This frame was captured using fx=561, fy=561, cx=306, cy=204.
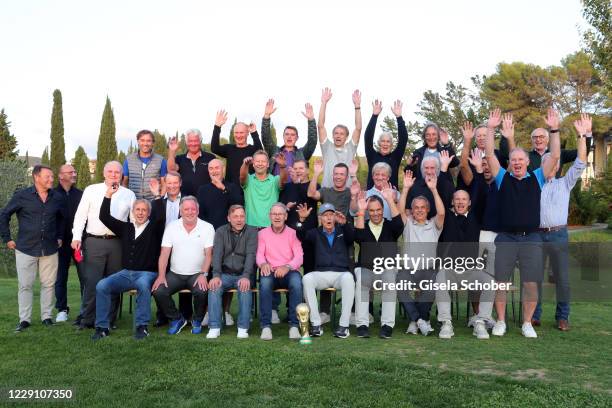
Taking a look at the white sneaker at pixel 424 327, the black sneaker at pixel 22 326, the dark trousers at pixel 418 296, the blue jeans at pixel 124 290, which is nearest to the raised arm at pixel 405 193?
the dark trousers at pixel 418 296

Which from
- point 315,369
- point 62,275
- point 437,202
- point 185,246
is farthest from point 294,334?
point 62,275

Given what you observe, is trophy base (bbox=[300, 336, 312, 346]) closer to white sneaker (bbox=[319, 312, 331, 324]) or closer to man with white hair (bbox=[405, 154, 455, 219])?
white sneaker (bbox=[319, 312, 331, 324])

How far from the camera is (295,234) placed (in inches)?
272

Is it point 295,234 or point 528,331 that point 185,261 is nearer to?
point 295,234

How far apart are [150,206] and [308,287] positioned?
7.12ft

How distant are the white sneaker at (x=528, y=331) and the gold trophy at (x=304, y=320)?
8.23 ft

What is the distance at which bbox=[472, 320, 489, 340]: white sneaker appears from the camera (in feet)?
20.9

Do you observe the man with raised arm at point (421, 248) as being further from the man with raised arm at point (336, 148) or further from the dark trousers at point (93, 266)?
the dark trousers at point (93, 266)

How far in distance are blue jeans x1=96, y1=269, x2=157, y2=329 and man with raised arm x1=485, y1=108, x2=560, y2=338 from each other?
Result: 4088 millimetres

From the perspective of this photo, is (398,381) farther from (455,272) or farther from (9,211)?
(9,211)

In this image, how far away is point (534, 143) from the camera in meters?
7.08

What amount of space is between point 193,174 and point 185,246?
49.1 inches

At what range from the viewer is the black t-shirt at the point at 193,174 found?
24.8 feet

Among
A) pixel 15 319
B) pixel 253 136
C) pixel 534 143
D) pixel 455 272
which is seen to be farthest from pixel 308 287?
pixel 15 319
